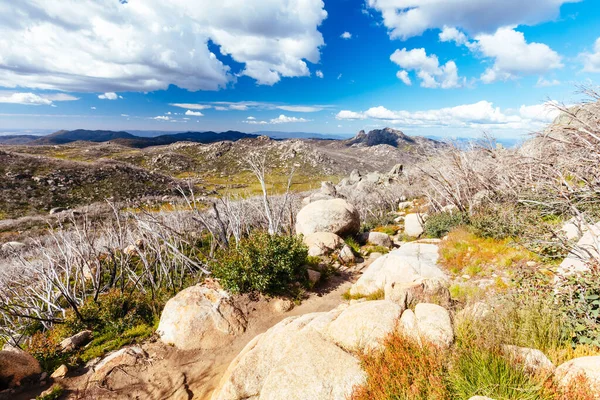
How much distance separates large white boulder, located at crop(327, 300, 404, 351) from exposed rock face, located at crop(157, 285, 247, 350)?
5.12 meters

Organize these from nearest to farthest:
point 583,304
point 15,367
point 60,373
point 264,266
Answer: point 583,304
point 15,367
point 60,373
point 264,266

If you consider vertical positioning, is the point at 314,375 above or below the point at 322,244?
above

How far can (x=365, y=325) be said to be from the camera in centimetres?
600

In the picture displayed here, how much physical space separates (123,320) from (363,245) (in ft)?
44.8

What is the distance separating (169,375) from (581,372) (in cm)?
975

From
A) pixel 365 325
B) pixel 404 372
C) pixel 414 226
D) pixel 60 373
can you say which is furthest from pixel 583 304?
pixel 414 226

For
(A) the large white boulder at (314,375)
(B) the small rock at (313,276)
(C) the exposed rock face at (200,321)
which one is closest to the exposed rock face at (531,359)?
(A) the large white boulder at (314,375)

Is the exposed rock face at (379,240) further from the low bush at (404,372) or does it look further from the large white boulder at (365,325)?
the low bush at (404,372)

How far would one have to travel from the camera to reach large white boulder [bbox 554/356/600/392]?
385 cm

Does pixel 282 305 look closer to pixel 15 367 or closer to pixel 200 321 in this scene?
pixel 200 321

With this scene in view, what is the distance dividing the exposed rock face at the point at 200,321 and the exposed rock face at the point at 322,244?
623cm

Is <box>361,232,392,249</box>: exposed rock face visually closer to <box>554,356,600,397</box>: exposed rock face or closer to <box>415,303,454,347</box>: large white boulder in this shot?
<box>415,303,454,347</box>: large white boulder

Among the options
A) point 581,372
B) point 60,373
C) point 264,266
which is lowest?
point 60,373

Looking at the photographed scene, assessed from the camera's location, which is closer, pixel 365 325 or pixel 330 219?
pixel 365 325
